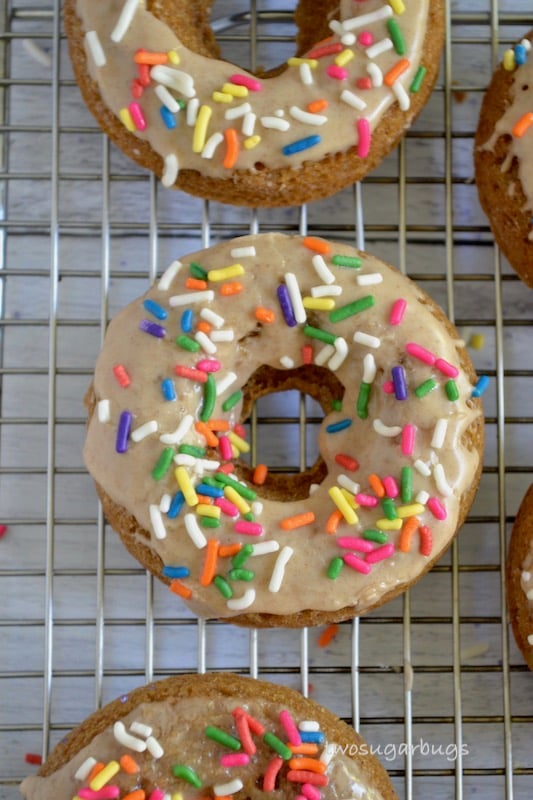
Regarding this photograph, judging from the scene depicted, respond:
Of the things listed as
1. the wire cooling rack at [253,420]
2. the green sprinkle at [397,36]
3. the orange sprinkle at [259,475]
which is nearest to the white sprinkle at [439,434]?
the wire cooling rack at [253,420]

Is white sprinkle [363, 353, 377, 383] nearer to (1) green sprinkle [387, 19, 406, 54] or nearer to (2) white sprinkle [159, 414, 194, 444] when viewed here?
(2) white sprinkle [159, 414, 194, 444]

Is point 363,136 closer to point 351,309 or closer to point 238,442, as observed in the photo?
point 351,309

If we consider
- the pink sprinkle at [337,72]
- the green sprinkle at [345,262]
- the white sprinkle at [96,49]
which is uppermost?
the white sprinkle at [96,49]

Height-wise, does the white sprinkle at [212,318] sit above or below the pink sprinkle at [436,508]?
Result: above

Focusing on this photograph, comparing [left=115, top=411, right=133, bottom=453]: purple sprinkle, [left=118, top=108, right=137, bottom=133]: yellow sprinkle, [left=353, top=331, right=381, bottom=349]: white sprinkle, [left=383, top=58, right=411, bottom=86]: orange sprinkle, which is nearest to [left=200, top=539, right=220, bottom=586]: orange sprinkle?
[left=115, top=411, right=133, bottom=453]: purple sprinkle

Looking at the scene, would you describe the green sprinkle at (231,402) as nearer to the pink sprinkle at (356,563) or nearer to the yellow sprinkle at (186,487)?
the yellow sprinkle at (186,487)

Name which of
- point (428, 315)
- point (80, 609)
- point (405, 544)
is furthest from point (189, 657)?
point (428, 315)
